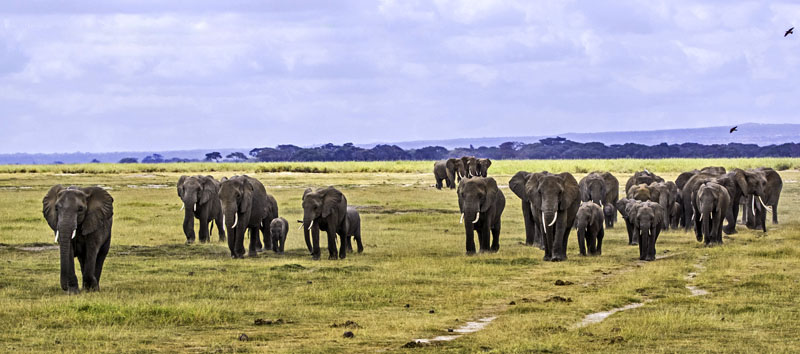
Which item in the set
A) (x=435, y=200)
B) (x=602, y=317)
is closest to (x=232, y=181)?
(x=602, y=317)

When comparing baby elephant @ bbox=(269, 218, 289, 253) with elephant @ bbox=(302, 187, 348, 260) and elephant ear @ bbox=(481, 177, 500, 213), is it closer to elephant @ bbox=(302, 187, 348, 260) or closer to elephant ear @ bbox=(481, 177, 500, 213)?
elephant @ bbox=(302, 187, 348, 260)

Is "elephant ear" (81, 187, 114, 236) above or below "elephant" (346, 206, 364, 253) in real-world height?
above

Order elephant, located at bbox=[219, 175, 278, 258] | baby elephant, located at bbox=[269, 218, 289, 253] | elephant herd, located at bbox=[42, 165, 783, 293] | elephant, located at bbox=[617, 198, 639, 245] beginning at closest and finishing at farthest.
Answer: elephant herd, located at bbox=[42, 165, 783, 293] < elephant, located at bbox=[219, 175, 278, 258] < elephant, located at bbox=[617, 198, 639, 245] < baby elephant, located at bbox=[269, 218, 289, 253]

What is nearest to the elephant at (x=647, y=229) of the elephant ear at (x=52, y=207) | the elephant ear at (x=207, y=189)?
the elephant ear at (x=207, y=189)

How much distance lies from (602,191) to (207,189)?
39.5 feet

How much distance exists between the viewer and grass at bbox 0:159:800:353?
14.0 meters

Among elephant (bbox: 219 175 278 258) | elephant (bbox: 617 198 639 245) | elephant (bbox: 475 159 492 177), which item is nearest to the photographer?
elephant (bbox: 219 175 278 258)

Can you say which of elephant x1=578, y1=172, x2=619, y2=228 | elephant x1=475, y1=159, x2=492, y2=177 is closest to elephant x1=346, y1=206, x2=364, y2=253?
elephant x1=578, y1=172, x2=619, y2=228

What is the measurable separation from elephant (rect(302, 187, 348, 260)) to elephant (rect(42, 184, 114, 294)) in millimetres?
6510

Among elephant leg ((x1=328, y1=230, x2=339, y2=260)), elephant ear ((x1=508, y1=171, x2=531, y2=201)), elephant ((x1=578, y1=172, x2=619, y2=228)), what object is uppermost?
elephant ear ((x1=508, y1=171, x2=531, y2=201))

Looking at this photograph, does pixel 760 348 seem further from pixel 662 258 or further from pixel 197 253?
pixel 197 253

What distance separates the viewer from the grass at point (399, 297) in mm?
13961

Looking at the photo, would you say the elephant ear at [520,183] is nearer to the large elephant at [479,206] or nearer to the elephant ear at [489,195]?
the large elephant at [479,206]

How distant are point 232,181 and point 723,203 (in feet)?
40.5
